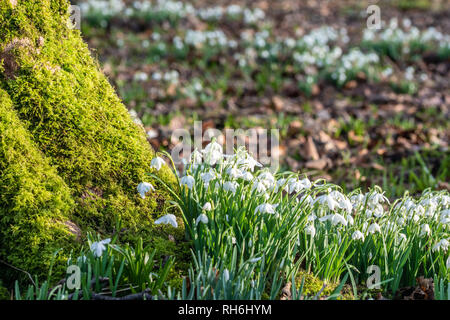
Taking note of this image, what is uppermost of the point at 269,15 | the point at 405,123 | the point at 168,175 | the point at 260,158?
the point at 269,15

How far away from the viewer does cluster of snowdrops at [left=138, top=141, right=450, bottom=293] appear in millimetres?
2080

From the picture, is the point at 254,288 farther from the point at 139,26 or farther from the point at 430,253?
the point at 139,26

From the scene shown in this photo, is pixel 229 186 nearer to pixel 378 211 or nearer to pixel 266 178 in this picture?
pixel 266 178

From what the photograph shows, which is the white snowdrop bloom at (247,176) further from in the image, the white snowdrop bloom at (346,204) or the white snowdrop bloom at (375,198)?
the white snowdrop bloom at (375,198)

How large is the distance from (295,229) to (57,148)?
1129 mm

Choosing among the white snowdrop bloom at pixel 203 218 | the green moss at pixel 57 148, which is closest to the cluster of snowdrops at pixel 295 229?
the white snowdrop bloom at pixel 203 218

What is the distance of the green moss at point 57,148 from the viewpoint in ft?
6.81

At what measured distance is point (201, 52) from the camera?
740 centimetres

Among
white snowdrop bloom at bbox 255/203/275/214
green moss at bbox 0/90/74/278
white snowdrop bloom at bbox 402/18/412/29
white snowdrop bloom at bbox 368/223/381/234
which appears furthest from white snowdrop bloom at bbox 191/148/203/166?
white snowdrop bloom at bbox 402/18/412/29

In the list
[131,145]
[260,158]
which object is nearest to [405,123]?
[260,158]

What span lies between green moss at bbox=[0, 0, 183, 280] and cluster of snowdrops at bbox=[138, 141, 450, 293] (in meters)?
0.23

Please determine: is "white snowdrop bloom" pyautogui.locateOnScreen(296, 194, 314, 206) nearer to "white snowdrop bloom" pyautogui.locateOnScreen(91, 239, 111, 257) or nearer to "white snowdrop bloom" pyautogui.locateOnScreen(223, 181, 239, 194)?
"white snowdrop bloom" pyautogui.locateOnScreen(223, 181, 239, 194)

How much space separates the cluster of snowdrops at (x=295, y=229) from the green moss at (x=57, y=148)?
234 mm

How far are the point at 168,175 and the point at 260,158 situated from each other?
78.1 inches
